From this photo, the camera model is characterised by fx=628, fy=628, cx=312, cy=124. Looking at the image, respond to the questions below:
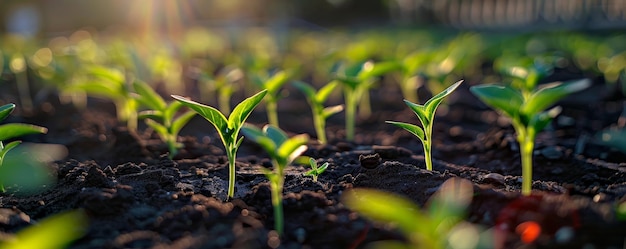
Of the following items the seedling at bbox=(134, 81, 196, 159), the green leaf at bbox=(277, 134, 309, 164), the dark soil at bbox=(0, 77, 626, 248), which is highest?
the green leaf at bbox=(277, 134, 309, 164)

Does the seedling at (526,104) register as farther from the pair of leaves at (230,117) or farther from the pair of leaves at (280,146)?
the pair of leaves at (230,117)

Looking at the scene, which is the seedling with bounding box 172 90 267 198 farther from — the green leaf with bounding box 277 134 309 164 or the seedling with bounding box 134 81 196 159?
the seedling with bounding box 134 81 196 159

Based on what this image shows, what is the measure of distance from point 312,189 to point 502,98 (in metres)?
0.80

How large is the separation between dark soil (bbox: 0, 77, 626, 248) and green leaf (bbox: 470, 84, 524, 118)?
0.29 metres

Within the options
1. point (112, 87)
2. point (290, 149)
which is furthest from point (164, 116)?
point (290, 149)

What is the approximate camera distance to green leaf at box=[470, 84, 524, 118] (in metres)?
2.07

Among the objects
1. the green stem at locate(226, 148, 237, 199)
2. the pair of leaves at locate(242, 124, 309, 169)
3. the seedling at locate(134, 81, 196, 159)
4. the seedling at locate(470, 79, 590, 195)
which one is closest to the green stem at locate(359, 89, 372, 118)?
the seedling at locate(134, 81, 196, 159)

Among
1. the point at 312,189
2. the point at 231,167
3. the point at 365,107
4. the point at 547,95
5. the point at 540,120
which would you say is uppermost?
the point at 547,95

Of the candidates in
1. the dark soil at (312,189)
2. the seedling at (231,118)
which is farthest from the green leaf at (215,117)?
the dark soil at (312,189)

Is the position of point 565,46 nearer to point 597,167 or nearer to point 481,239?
point 597,167

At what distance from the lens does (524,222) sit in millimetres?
1861

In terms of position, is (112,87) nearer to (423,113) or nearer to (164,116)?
(164,116)

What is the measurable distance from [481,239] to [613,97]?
4421mm

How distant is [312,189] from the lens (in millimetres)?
2453
